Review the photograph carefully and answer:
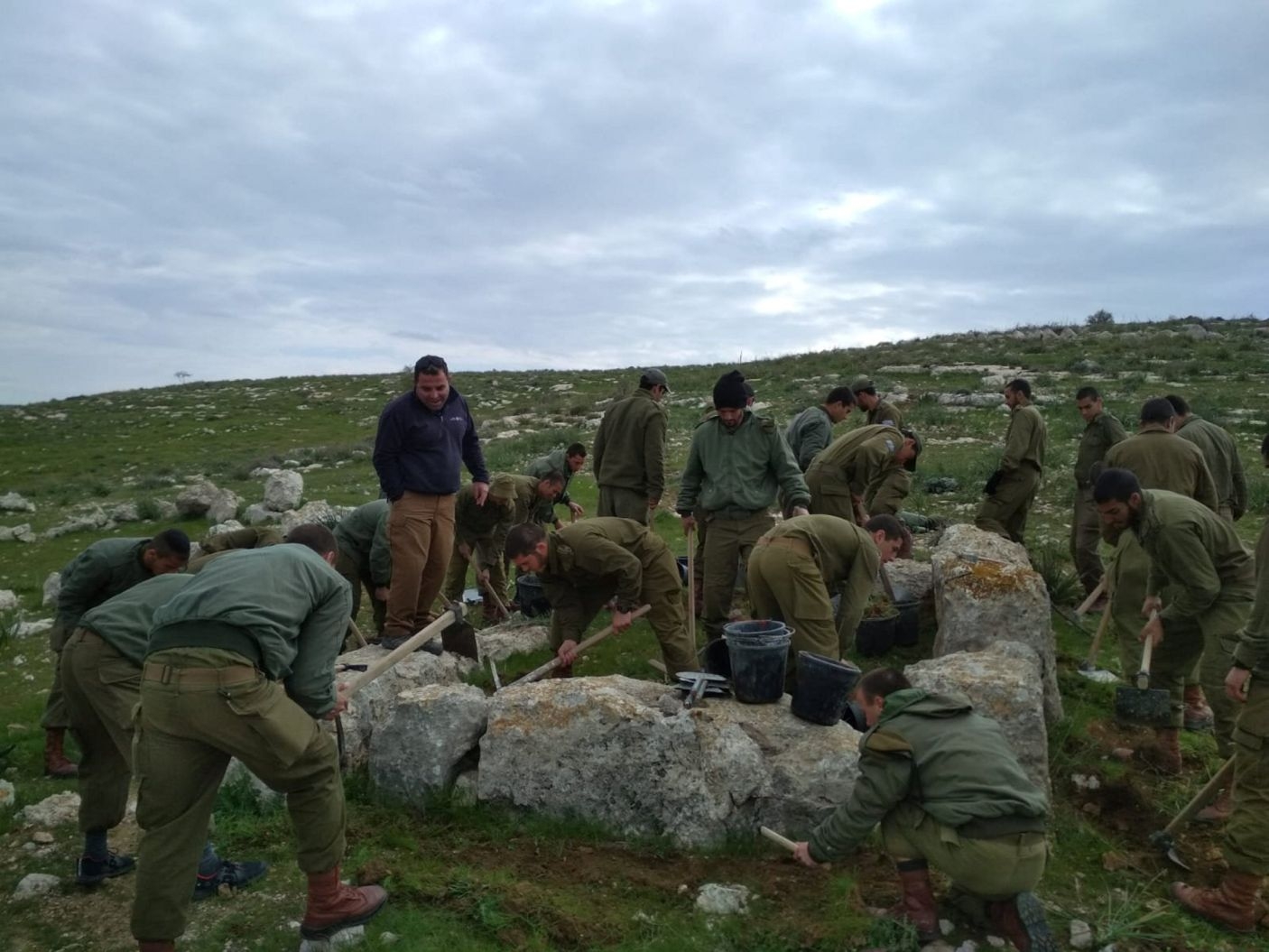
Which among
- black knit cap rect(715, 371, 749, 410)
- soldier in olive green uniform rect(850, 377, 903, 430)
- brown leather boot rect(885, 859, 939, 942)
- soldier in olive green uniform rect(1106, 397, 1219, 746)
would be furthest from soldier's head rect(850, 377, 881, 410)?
brown leather boot rect(885, 859, 939, 942)

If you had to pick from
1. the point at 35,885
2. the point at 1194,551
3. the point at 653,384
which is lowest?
the point at 35,885

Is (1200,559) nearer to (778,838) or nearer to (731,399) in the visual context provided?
(778,838)

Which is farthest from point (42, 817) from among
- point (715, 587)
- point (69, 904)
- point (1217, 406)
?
point (1217, 406)

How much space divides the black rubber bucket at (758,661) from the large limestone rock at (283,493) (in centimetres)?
1162

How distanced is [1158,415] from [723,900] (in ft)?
19.2

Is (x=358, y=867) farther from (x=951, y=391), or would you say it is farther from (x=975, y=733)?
(x=951, y=391)

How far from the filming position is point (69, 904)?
4.35 meters

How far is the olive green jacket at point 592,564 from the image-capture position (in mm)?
6035

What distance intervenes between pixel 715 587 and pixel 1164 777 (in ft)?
10.9

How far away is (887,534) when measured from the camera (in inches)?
233

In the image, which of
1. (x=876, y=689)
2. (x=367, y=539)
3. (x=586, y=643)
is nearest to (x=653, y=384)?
(x=586, y=643)

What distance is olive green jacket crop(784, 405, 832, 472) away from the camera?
9.14 m

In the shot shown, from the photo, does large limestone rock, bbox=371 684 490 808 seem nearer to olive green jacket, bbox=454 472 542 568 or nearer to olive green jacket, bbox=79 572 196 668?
olive green jacket, bbox=79 572 196 668

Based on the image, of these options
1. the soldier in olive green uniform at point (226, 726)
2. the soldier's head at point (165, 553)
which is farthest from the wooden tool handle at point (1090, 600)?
the soldier's head at point (165, 553)
